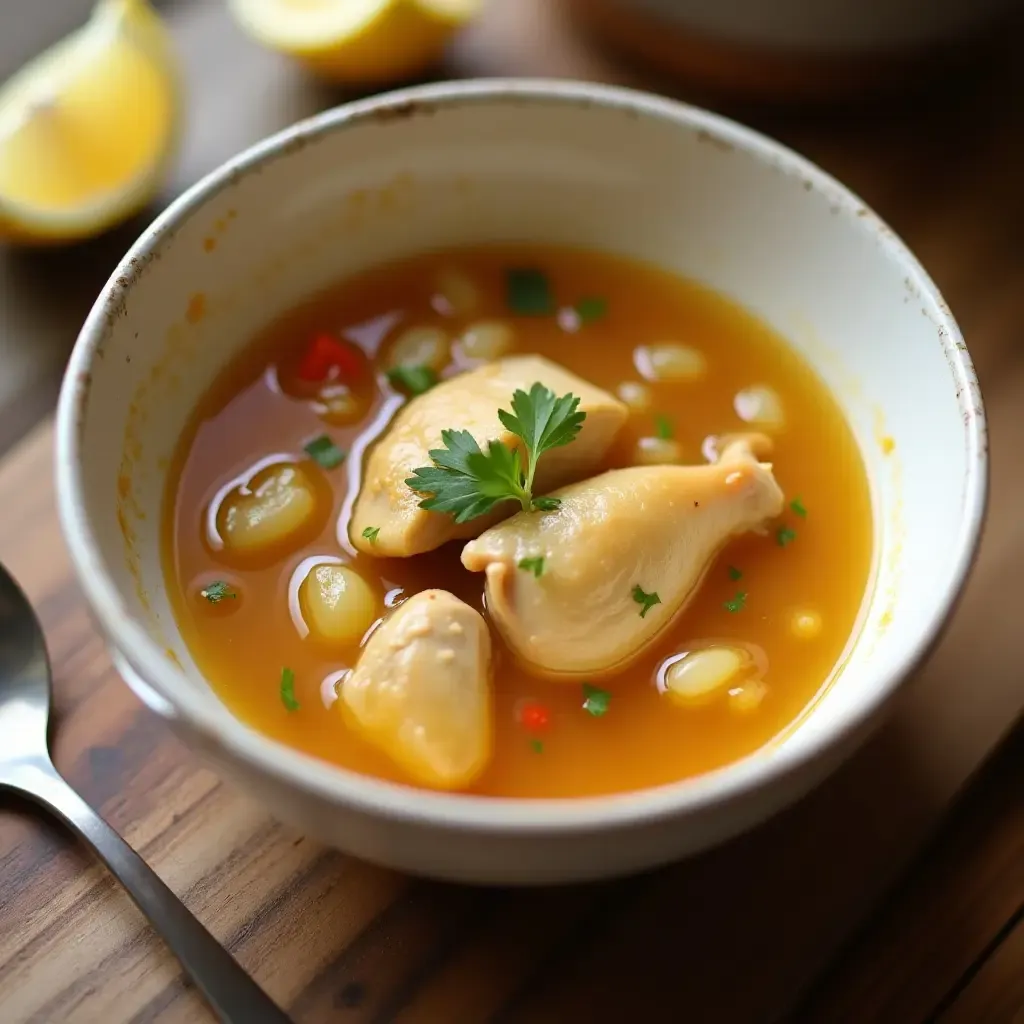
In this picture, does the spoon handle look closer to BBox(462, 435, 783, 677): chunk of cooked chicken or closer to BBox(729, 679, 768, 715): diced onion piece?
BBox(462, 435, 783, 677): chunk of cooked chicken

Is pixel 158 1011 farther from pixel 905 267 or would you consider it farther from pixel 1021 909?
pixel 905 267

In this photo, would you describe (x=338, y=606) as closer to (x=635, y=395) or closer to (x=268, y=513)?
(x=268, y=513)

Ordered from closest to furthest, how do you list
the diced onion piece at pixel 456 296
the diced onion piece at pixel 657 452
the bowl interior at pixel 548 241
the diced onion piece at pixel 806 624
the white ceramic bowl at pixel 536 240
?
the white ceramic bowl at pixel 536 240
the bowl interior at pixel 548 241
the diced onion piece at pixel 806 624
the diced onion piece at pixel 657 452
the diced onion piece at pixel 456 296

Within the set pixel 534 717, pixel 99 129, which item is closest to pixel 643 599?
pixel 534 717

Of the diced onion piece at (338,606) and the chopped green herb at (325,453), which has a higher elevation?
the chopped green herb at (325,453)

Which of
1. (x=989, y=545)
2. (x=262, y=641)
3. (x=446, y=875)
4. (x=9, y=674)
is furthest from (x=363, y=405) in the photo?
(x=989, y=545)

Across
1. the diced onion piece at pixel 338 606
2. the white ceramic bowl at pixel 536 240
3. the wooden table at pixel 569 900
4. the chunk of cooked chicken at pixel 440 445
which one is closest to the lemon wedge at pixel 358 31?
the white ceramic bowl at pixel 536 240

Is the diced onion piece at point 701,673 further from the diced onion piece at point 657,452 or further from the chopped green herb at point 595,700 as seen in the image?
the diced onion piece at point 657,452
